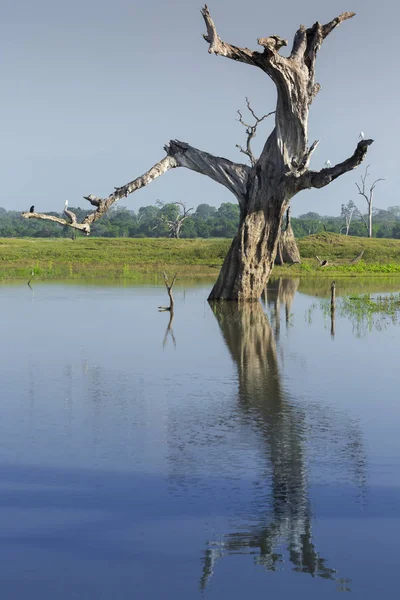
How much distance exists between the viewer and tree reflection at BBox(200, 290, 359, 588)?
899cm

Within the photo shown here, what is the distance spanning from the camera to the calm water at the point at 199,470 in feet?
28.3

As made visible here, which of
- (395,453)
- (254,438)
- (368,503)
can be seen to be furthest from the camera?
(254,438)

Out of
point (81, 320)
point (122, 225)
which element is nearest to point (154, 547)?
point (81, 320)

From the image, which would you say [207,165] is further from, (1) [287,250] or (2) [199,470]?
(1) [287,250]

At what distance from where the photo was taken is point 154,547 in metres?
9.16

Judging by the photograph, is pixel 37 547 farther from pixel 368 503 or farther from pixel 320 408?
pixel 320 408

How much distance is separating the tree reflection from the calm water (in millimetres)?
25

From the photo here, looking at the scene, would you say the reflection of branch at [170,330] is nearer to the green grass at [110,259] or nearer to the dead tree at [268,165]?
the dead tree at [268,165]

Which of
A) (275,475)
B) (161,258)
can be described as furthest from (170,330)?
(161,258)

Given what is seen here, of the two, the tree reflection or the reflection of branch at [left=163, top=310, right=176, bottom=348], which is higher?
the reflection of branch at [left=163, top=310, right=176, bottom=348]

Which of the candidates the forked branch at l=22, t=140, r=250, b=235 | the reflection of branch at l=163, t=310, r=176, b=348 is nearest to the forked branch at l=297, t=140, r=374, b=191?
the forked branch at l=22, t=140, r=250, b=235

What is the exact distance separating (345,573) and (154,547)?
1.84 m

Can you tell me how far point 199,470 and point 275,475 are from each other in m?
0.95

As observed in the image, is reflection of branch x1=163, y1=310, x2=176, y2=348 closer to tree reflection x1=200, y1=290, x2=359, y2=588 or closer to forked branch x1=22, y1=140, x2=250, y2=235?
tree reflection x1=200, y1=290, x2=359, y2=588
